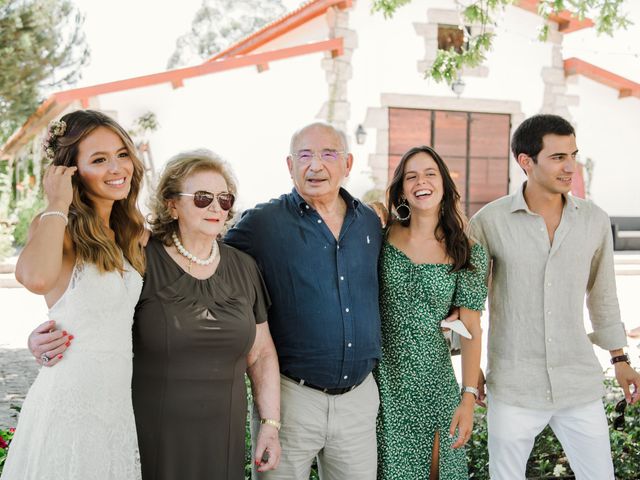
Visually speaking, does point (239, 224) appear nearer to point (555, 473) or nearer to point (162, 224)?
point (162, 224)

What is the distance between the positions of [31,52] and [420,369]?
22791mm

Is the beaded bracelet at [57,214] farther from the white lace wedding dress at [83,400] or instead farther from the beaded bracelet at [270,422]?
the beaded bracelet at [270,422]

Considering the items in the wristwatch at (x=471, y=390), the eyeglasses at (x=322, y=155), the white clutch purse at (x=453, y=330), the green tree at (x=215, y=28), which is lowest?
the wristwatch at (x=471, y=390)

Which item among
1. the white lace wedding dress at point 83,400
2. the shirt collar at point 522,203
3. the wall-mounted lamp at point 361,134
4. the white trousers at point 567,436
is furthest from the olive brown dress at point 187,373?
the wall-mounted lamp at point 361,134

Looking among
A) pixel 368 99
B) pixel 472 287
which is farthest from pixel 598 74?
pixel 472 287

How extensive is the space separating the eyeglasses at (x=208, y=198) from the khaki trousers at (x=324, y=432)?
2.57 ft

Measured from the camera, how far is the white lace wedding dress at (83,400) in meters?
2.03

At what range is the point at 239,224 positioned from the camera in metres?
2.87

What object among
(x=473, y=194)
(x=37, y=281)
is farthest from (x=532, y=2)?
(x=37, y=281)

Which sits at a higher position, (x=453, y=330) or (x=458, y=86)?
(x=458, y=86)

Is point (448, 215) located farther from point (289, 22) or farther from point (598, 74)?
point (598, 74)

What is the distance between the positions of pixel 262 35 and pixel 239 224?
12.0m

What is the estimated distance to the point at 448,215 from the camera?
9.42 feet

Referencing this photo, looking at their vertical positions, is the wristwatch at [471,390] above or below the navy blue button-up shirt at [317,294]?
below
